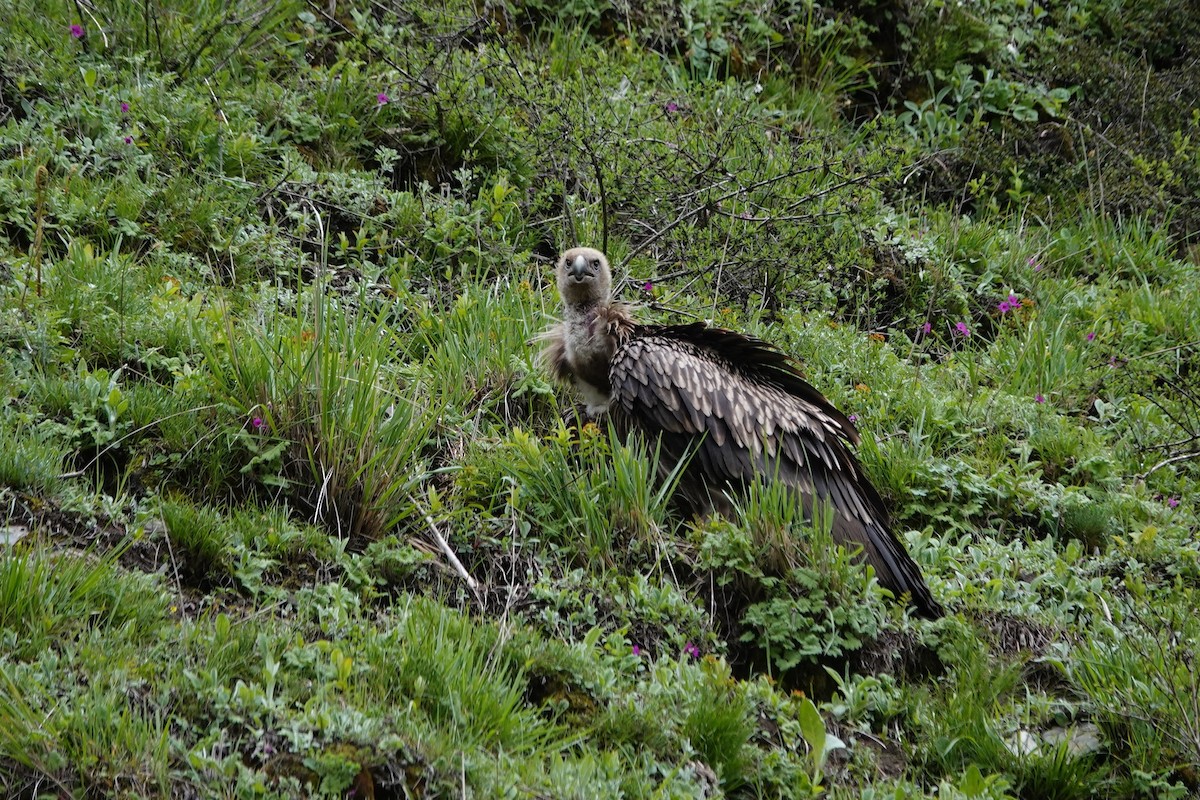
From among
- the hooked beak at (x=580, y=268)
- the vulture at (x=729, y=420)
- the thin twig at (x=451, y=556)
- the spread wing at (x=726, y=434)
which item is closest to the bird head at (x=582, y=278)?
the hooked beak at (x=580, y=268)

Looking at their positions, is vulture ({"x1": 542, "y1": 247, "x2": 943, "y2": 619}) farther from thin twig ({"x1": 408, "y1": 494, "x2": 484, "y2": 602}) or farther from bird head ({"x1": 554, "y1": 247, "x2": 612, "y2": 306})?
thin twig ({"x1": 408, "y1": 494, "x2": 484, "y2": 602})

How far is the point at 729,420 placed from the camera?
5.25 metres

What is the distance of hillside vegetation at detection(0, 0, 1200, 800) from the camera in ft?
11.9

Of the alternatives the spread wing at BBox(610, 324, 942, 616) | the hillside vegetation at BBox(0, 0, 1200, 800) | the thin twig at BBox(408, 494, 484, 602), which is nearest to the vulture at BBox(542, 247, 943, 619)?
the spread wing at BBox(610, 324, 942, 616)

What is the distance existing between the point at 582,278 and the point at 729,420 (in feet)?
3.73

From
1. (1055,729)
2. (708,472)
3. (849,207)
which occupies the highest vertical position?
(849,207)

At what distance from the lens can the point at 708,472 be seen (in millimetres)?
5234

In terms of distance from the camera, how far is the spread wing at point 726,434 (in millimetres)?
5191

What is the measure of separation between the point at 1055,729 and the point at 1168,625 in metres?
0.73

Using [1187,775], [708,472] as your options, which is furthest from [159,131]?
[1187,775]

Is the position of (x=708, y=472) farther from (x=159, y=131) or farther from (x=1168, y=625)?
(x=159, y=131)

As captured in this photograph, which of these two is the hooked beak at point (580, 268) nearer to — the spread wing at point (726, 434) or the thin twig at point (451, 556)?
the spread wing at point (726, 434)

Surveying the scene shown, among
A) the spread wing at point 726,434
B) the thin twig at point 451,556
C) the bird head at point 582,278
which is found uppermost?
the bird head at point 582,278

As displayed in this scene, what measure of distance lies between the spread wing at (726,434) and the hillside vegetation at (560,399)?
0.83ft
